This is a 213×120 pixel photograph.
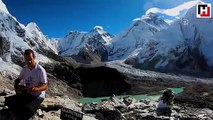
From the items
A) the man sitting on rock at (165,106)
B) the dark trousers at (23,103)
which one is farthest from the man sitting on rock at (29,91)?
the man sitting on rock at (165,106)

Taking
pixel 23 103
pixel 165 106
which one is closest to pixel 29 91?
pixel 23 103

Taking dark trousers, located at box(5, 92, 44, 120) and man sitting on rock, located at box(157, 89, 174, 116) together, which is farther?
man sitting on rock, located at box(157, 89, 174, 116)

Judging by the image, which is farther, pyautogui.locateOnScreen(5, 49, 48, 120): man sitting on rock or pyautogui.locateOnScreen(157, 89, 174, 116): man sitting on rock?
pyautogui.locateOnScreen(157, 89, 174, 116): man sitting on rock

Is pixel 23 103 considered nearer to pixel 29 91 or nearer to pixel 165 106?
pixel 29 91

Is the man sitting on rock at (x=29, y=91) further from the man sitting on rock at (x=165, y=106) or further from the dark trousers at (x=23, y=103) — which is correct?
the man sitting on rock at (x=165, y=106)

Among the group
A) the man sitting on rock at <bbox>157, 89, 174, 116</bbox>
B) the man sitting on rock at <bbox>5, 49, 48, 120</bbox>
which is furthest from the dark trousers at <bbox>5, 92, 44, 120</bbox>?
the man sitting on rock at <bbox>157, 89, 174, 116</bbox>

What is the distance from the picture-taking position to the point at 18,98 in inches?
528

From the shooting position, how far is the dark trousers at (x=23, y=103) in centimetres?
1338

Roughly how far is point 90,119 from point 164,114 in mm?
3882

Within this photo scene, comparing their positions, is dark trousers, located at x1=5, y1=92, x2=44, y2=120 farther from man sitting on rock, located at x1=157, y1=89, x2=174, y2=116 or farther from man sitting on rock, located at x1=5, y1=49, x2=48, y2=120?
man sitting on rock, located at x1=157, y1=89, x2=174, y2=116

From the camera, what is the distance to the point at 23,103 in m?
13.4

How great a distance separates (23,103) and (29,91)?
1.41ft

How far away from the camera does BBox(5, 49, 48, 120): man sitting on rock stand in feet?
43.8

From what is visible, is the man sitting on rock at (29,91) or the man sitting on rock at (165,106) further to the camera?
the man sitting on rock at (165,106)
